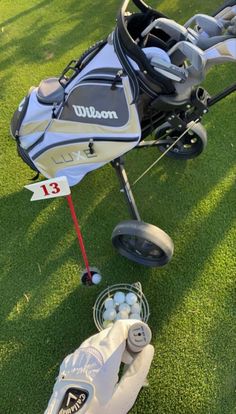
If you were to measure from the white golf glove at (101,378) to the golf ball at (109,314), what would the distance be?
26 cm

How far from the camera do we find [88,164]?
2.23 m

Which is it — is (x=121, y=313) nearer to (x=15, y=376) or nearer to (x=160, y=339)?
(x=160, y=339)

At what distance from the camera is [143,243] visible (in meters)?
2.25

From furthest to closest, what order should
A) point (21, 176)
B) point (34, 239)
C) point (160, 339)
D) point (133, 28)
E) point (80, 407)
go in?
point (21, 176) < point (34, 239) < point (160, 339) < point (133, 28) < point (80, 407)

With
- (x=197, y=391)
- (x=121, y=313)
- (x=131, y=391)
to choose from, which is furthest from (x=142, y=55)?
(x=197, y=391)

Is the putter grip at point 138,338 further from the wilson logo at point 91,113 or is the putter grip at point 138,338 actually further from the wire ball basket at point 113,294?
the wilson logo at point 91,113

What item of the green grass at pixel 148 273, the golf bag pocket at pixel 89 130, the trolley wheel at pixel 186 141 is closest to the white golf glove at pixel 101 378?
the green grass at pixel 148 273

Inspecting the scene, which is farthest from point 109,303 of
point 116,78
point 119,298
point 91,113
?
point 116,78

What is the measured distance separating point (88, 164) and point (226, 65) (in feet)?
5.35

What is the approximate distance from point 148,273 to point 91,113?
0.92 m

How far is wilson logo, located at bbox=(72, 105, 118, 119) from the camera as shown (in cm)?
202

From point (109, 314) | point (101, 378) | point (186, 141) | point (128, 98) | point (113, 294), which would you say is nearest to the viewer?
point (101, 378)

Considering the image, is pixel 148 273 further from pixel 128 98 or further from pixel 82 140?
pixel 128 98

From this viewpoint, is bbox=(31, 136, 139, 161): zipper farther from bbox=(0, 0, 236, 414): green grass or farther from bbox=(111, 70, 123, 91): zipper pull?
bbox=(0, 0, 236, 414): green grass
